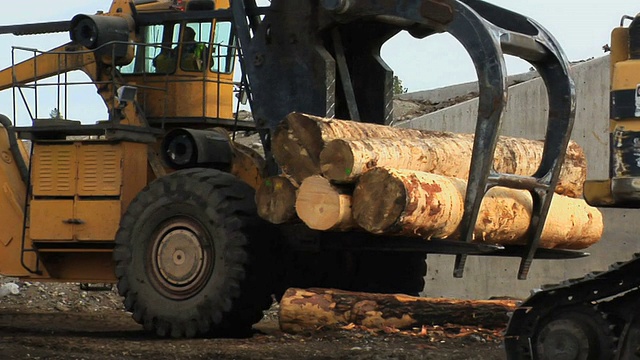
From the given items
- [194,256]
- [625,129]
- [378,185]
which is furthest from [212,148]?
[625,129]

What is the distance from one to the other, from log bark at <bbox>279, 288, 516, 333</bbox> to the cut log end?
1.28 m

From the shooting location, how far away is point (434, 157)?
1174 centimetres

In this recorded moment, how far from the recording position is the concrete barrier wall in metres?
17.3

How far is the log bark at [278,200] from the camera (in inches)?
457

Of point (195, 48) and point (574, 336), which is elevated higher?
point (195, 48)

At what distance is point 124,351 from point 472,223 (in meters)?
3.06

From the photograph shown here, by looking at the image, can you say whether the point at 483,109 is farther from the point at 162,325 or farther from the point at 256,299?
the point at 162,325

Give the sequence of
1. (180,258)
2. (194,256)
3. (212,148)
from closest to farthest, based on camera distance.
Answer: (194,256) → (180,258) → (212,148)

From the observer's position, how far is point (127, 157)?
13.4 meters

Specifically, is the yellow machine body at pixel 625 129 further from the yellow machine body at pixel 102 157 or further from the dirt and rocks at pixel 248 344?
the yellow machine body at pixel 102 157

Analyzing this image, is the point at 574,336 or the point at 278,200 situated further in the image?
the point at 278,200

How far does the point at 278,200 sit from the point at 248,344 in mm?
1277

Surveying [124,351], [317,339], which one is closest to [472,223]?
[317,339]

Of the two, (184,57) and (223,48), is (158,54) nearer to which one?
(184,57)
